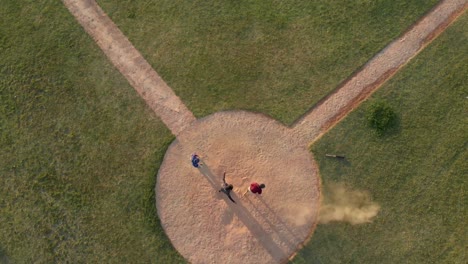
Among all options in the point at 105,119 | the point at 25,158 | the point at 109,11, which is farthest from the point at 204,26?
the point at 25,158

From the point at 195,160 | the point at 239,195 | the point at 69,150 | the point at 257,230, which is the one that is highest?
the point at 69,150

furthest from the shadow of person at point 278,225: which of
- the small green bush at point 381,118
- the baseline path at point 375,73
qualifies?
the small green bush at point 381,118

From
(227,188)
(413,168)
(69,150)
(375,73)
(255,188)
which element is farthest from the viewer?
(375,73)

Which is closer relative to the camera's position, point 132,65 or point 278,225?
point 278,225

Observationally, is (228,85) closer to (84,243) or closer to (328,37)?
(328,37)

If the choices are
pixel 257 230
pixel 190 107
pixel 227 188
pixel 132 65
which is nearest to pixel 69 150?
pixel 132 65

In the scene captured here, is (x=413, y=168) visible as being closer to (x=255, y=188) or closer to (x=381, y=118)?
(x=381, y=118)
